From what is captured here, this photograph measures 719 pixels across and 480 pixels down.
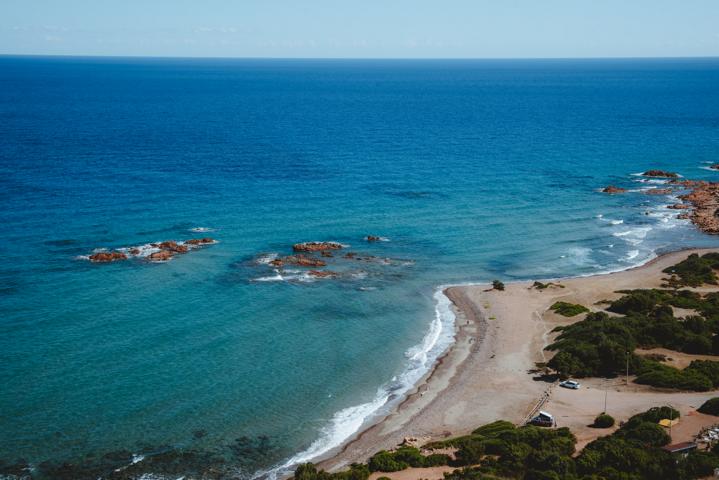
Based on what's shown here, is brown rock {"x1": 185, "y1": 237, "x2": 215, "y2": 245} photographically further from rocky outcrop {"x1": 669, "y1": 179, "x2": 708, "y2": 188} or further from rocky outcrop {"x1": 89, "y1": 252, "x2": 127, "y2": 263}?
rocky outcrop {"x1": 669, "y1": 179, "x2": 708, "y2": 188}

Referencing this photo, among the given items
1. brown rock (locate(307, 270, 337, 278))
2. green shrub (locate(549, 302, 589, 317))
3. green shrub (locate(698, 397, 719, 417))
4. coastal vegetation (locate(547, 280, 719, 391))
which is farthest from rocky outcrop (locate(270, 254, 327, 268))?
green shrub (locate(698, 397, 719, 417))

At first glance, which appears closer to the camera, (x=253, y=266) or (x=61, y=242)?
(x=253, y=266)

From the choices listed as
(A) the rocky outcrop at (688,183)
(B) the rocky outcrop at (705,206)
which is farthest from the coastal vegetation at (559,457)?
(A) the rocky outcrop at (688,183)

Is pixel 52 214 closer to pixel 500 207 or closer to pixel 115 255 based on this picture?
pixel 115 255

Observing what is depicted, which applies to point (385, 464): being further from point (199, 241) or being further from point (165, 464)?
point (199, 241)

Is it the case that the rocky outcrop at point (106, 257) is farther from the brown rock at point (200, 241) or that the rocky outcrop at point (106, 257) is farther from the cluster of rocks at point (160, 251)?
the brown rock at point (200, 241)

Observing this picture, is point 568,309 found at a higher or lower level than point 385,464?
lower

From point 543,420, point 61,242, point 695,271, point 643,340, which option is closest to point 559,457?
point 543,420

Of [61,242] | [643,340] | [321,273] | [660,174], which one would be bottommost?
[321,273]

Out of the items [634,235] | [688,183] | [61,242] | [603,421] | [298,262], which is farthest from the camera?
[688,183]
